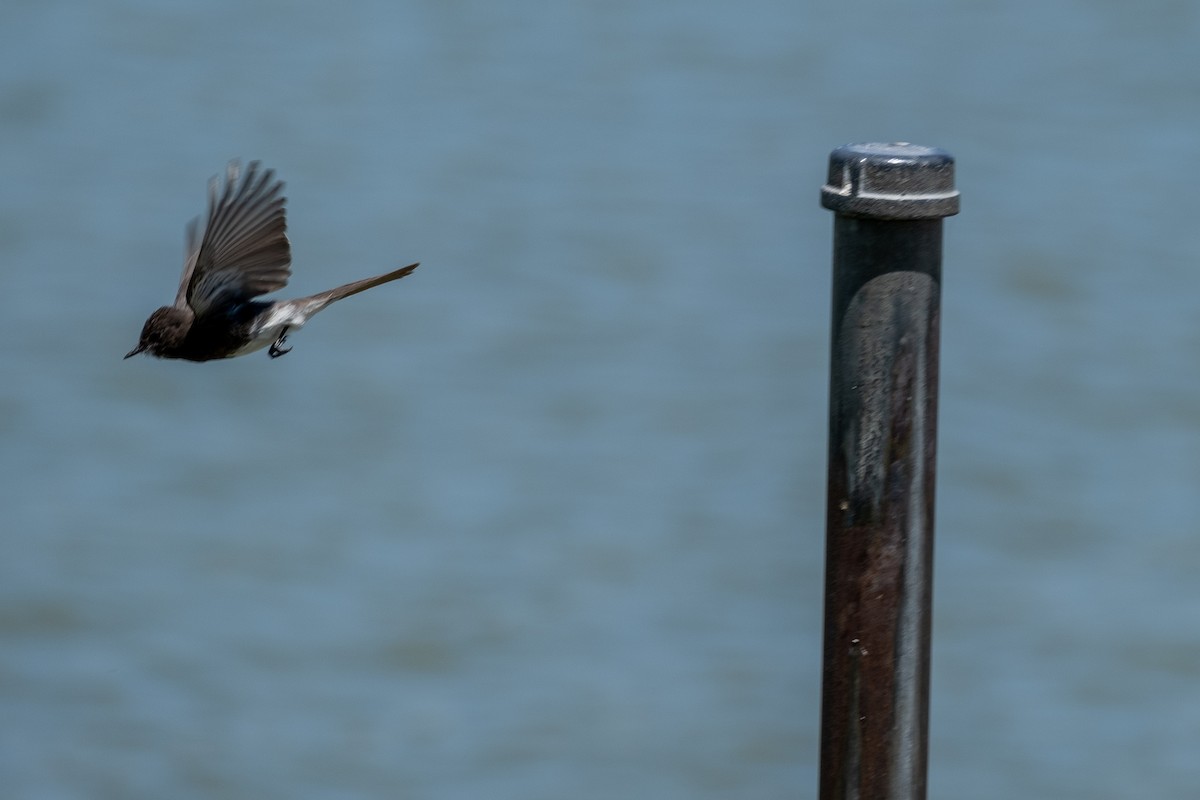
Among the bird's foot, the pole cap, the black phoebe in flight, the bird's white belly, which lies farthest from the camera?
the bird's foot

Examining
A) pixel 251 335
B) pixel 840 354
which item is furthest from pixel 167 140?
pixel 840 354

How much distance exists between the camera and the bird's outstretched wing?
4.59m

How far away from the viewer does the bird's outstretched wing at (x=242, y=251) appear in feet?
15.1

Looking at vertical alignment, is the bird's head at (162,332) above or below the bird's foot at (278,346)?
above

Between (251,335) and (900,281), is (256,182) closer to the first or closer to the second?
(251,335)

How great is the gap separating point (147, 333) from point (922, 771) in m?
2.06

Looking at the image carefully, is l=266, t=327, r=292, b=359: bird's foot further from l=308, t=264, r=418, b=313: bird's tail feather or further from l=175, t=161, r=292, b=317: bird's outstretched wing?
l=175, t=161, r=292, b=317: bird's outstretched wing

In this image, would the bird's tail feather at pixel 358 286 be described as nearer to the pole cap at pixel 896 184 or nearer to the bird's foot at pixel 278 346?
the bird's foot at pixel 278 346

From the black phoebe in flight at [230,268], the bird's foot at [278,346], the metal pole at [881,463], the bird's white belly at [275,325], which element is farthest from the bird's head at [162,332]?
the metal pole at [881,463]

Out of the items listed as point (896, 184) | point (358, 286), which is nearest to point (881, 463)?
point (896, 184)

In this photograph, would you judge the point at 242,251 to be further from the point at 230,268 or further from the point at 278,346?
the point at 278,346

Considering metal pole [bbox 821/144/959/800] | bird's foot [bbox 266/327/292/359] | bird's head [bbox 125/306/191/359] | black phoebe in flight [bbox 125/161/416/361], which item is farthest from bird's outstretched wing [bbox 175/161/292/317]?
metal pole [bbox 821/144/959/800]

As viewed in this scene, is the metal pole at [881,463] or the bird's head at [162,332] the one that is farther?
the bird's head at [162,332]

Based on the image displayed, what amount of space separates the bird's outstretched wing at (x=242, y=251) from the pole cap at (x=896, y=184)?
164cm
